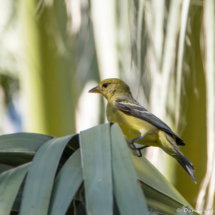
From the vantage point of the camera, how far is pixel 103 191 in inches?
39.8

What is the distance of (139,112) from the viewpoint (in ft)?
9.05

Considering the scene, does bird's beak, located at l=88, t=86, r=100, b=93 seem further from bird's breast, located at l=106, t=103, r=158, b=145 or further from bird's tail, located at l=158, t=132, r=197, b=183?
bird's tail, located at l=158, t=132, r=197, b=183

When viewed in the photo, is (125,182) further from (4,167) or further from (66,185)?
(4,167)

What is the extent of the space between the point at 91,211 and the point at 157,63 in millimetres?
2255

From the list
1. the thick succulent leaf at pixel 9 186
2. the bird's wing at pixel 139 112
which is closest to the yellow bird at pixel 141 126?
the bird's wing at pixel 139 112

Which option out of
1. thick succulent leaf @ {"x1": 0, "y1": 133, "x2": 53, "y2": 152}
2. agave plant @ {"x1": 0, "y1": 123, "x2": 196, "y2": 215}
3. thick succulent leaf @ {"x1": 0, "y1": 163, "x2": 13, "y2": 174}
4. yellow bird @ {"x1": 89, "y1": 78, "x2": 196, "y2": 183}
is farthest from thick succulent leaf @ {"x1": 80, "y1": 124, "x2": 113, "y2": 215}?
yellow bird @ {"x1": 89, "y1": 78, "x2": 196, "y2": 183}

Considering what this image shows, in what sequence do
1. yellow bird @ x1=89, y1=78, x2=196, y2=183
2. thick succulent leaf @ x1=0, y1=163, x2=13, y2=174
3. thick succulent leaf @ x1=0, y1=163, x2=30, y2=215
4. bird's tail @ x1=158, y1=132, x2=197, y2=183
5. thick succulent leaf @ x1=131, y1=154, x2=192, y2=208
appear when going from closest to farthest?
thick succulent leaf @ x1=0, y1=163, x2=30, y2=215, thick succulent leaf @ x1=131, y1=154, x2=192, y2=208, thick succulent leaf @ x1=0, y1=163, x2=13, y2=174, bird's tail @ x1=158, y1=132, x2=197, y2=183, yellow bird @ x1=89, y1=78, x2=196, y2=183

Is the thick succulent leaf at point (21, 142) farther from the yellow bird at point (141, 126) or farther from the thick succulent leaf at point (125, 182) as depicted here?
the yellow bird at point (141, 126)

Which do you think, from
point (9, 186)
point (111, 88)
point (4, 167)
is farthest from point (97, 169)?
point (111, 88)

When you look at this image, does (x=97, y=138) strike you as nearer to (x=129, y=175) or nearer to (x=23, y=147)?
(x=129, y=175)

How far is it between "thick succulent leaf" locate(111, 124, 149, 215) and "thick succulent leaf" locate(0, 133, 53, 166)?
0.33 metres

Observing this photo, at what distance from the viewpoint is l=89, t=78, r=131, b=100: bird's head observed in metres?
3.05

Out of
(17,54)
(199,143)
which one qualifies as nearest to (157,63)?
(199,143)

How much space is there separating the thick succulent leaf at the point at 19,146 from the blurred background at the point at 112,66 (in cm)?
143
